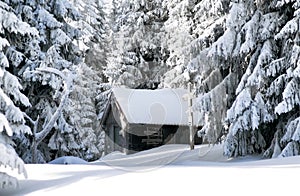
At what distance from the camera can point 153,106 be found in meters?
18.4

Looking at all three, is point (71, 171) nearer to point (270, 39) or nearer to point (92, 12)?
point (270, 39)

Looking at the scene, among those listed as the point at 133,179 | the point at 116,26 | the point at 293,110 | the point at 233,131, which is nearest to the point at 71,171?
the point at 133,179

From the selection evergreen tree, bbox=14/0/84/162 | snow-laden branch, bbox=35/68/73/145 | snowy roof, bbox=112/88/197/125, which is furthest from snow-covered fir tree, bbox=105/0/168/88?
snow-laden branch, bbox=35/68/73/145

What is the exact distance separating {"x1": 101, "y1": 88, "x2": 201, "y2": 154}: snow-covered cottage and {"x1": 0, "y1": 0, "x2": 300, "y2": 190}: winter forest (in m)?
1.48

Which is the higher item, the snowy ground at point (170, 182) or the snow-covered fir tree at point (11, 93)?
the snow-covered fir tree at point (11, 93)

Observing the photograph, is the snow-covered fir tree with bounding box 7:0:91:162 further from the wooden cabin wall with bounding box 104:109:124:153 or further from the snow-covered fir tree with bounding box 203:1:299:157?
the snow-covered fir tree with bounding box 203:1:299:157

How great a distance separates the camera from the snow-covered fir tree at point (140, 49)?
22891 mm

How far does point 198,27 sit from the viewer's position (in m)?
16.4

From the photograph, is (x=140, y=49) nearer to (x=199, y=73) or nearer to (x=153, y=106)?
(x=153, y=106)

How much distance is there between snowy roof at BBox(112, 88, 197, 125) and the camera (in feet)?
56.5

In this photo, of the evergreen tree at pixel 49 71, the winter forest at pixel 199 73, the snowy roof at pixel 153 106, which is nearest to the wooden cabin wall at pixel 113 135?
the snowy roof at pixel 153 106

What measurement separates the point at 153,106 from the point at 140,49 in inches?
229

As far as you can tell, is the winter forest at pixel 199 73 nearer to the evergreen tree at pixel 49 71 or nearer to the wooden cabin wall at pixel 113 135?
the evergreen tree at pixel 49 71

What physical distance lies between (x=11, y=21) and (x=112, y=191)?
6877mm
